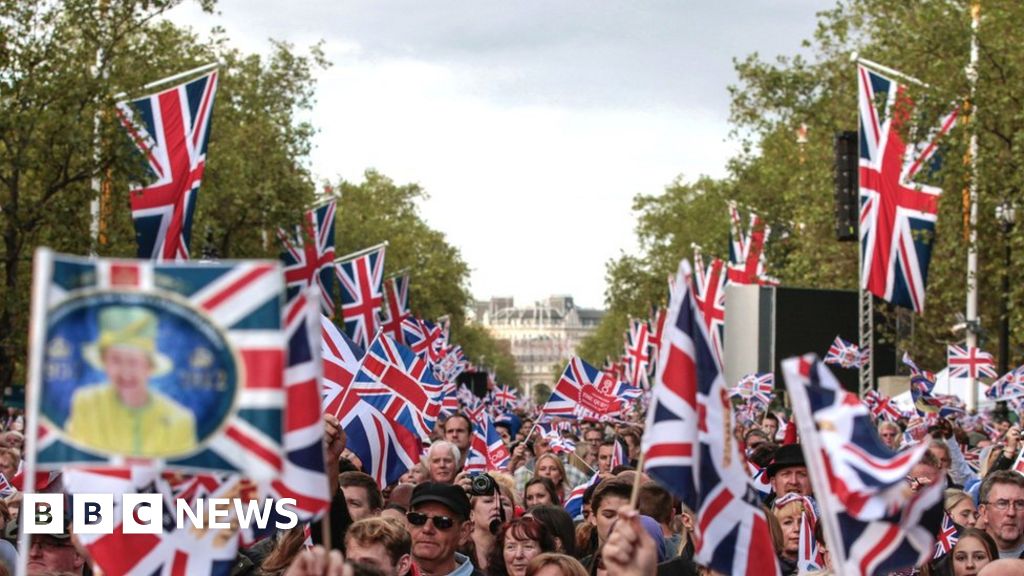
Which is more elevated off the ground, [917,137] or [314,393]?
[917,137]

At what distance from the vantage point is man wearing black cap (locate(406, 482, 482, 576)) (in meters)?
8.66

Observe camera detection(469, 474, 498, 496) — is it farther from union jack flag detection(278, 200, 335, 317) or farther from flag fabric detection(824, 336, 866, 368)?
union jack flag detection(278, 200, 335, 317)

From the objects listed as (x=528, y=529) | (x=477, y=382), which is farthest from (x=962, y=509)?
(x=477, y=382)

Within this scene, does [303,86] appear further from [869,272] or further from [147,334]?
[147,334]

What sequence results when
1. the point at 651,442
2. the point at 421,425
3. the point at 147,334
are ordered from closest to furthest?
1. the point at 147,334
2. the point at 651,442
3. the point at 421,425

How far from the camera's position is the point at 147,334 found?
4.55 m

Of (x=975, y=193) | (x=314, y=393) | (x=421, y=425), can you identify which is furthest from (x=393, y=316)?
(x=314, y=393)

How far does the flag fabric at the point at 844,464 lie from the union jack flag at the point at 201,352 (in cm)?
138

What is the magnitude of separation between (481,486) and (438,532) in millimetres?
1324

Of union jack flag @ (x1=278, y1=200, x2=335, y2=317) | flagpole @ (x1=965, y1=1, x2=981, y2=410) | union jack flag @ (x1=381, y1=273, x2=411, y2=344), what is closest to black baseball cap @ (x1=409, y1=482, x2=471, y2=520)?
flagpole @ (x1=965, y1=1, x2=981, y2=410)

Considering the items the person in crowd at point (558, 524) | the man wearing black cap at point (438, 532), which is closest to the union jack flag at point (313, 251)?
the person in crowd at point (558, 524)

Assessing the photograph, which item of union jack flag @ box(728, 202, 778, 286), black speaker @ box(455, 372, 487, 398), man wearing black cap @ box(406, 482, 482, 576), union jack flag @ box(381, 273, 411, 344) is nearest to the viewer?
man wearing black cap @ box(406, 482, 482, 576)

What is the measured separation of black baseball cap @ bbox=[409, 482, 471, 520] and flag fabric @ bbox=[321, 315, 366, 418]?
368cm

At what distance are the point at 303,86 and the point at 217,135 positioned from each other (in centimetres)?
754
